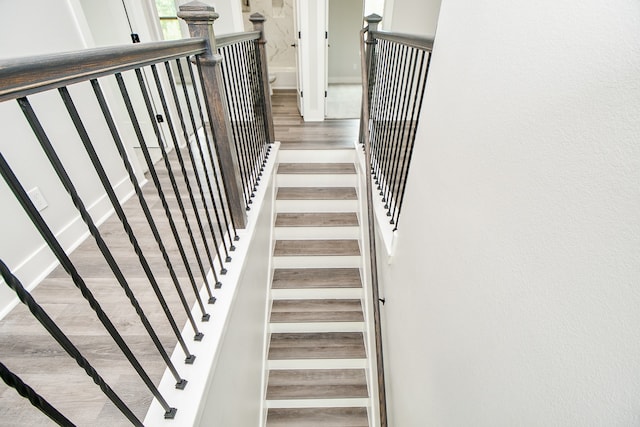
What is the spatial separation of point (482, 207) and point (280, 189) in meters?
2.38

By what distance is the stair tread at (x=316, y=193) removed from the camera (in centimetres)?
289

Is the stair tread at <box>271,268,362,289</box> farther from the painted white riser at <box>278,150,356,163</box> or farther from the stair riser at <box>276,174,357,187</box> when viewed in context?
the painted white riser at <box>278,150,356,163</box>

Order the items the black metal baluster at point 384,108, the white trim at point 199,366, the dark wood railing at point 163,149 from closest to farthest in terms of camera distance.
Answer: the dark wood railing at point 163,149 < the white trim at point 199,366 < the black metal baluster at point 384,108

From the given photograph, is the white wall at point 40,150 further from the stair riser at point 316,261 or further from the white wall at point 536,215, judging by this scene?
the white wall at point 536,215

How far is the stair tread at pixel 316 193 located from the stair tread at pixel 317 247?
44 centimetres

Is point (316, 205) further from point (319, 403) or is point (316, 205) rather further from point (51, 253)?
point (51, 253)

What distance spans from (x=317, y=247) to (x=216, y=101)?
175 centimetres

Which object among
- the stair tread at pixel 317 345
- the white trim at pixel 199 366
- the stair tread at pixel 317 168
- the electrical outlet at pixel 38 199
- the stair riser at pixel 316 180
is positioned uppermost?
the electrical outlet at pixel 38 199

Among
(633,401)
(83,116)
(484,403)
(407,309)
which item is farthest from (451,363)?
(83,116)

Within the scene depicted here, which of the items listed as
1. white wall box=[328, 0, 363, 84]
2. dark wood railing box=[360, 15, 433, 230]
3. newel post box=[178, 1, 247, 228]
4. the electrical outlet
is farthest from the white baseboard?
white wall box=[328, 0, 363, 84]

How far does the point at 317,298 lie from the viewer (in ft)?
8.89

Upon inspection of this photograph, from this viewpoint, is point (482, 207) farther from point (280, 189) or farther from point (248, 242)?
point (280, 189)

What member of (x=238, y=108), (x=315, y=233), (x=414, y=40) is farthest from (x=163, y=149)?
(x=315, y=233)

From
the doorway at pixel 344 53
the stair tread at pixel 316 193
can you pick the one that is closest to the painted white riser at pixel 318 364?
the stair tread at pixel 316 193
